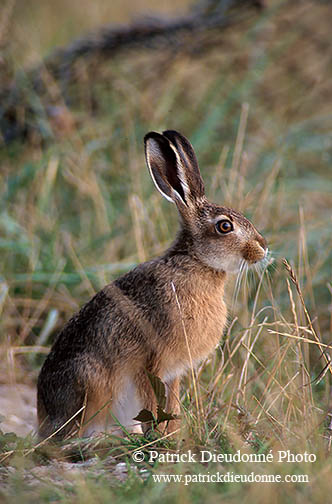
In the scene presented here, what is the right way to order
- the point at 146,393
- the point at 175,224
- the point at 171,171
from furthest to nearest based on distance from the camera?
the point at 175,224 → the point at 171,171 → the point at 146,393

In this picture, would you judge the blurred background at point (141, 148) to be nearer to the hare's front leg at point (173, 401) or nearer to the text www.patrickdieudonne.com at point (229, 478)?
the hare's front leg at point (173, 401)

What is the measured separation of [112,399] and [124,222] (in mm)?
2448

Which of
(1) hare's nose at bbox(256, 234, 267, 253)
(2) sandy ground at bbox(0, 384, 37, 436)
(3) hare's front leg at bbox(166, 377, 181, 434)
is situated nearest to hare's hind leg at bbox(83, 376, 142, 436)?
(3) hare's front leg at bbox(166, 377, 181, 434)

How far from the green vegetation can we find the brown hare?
0.68 ft

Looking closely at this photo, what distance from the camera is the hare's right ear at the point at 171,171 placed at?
3533 mm

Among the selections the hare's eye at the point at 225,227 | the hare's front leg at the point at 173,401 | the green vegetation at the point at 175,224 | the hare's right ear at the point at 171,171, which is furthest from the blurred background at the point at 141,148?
the hare's right ear at the point at 171,171

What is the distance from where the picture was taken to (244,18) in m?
7.33

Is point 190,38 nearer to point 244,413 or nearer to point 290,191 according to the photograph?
point 290,191

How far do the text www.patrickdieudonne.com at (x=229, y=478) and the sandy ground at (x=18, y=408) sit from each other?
4.54 ft

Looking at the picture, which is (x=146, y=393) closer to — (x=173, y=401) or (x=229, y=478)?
(x=173, y=401)

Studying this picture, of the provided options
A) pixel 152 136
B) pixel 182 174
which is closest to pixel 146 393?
pixel 182 174

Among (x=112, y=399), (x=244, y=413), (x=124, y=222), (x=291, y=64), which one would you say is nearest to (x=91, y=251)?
(x=124, y=222)

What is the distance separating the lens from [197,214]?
366cm

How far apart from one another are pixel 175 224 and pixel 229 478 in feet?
10.5
